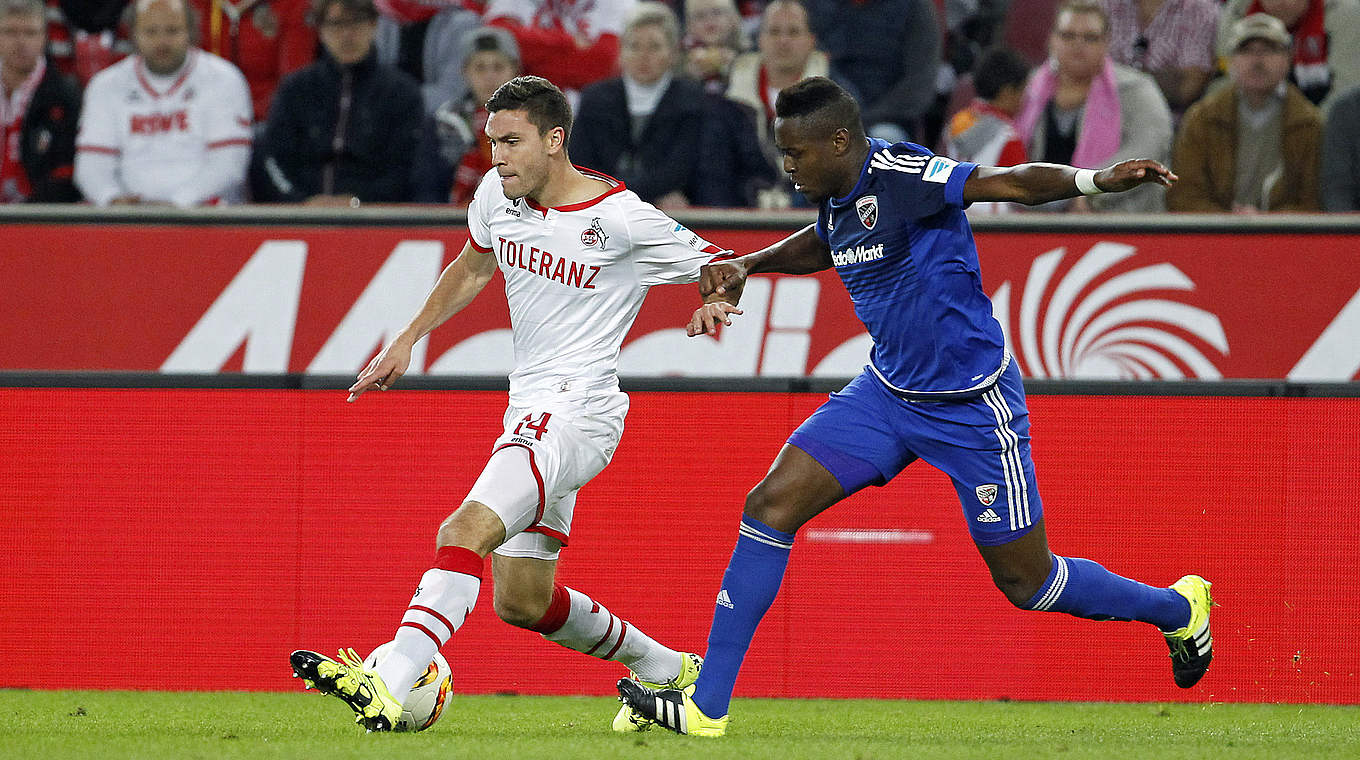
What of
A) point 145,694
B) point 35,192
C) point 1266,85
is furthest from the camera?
point 35,192

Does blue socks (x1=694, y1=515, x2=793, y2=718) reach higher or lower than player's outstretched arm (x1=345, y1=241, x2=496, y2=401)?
lower

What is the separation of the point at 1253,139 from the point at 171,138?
246 inches

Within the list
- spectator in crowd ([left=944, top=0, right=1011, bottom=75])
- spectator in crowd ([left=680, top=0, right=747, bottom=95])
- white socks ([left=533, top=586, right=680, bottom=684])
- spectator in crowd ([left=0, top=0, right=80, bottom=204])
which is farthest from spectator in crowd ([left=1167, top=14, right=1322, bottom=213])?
spectator in crowd ([left=0, top=0, right=80, bottom=204])

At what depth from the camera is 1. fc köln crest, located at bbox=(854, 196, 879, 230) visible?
19.1 ft

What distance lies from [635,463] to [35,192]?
4.78 m

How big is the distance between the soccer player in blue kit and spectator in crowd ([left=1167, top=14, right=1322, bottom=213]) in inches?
166

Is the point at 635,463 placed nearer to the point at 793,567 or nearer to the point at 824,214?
the point at 793,567

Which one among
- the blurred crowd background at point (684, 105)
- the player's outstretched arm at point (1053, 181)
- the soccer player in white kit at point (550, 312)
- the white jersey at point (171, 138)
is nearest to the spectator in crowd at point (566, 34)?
the blurred crowd background at point (684, 105)

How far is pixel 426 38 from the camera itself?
11227 millimetres

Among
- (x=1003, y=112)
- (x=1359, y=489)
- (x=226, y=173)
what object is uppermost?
(x=1003, y=112)

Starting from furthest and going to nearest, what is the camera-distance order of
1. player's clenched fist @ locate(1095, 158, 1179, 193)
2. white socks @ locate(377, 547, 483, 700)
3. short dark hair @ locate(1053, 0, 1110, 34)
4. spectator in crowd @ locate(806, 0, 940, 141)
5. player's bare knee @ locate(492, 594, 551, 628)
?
spectator in crowd @ locate(806, 0, 940, 141)
short dark hair @ locate(1053, 0, 1110, 34)
player's bare knee @ locate(492, 594, 551, 628)
white socks @ locate(377, 547, 483, 700)
player's clenched fist @ locate(1095, 158, 1179, 193)

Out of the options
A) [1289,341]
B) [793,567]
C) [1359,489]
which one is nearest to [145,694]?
[793,567]

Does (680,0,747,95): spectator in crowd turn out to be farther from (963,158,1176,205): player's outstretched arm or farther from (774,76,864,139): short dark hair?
(963,158,1176,205): player's outstretched arm

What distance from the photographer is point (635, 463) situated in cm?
753
